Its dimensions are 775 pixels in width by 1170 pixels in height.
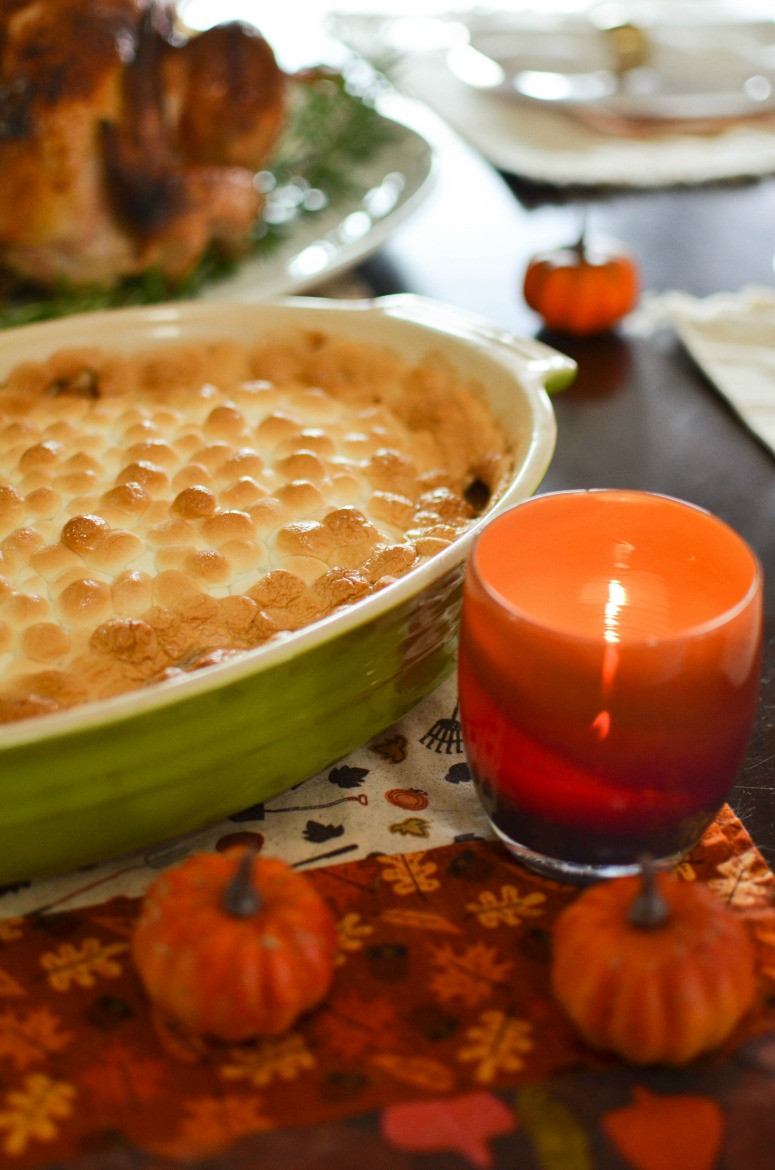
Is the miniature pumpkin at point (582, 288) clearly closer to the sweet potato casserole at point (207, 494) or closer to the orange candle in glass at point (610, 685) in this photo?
the sweet potato casserole at point (207, 494)

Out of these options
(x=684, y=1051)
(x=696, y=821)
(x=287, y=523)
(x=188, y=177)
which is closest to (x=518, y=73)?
(x=188, y=177)

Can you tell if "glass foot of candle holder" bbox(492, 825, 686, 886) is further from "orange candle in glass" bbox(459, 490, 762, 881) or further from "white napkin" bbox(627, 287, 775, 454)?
"white napkin" bbox(627, 287, 775, 454)

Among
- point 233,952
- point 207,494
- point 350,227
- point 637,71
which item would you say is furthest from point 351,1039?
point 637,71

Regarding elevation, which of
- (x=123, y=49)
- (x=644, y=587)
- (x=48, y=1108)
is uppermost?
(x=123, y=49)

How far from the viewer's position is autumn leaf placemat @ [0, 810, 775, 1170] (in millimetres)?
535

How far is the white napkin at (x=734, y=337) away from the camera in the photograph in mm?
1192

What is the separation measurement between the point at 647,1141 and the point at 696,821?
0.53 ft

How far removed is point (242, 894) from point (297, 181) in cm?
121

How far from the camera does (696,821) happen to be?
0.62m

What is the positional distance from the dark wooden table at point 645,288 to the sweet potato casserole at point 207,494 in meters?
0.21

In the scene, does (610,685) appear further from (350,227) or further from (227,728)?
(350,227)

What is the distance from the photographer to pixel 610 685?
1.86 feet

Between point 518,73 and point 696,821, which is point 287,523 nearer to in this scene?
point 696,821

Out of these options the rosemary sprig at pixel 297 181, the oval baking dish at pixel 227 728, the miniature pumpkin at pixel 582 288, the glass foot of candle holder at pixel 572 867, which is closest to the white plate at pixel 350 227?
the rosemary sprig at pixel 297 181
